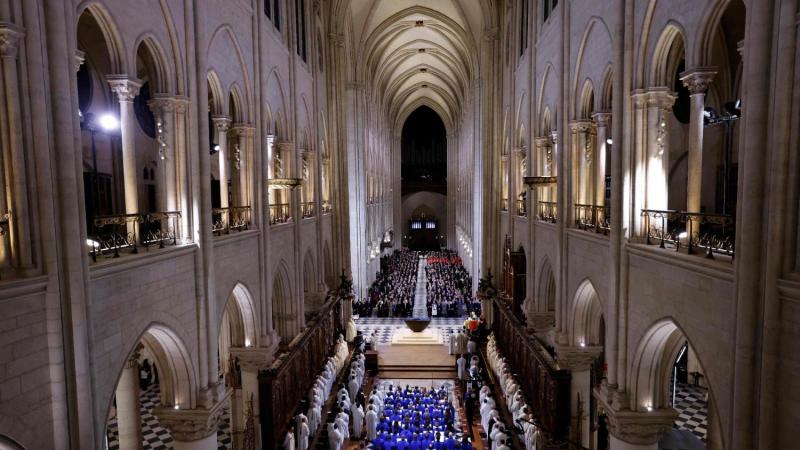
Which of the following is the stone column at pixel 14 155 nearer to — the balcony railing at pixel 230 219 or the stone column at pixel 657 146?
the balcony railing at pixel 230 219

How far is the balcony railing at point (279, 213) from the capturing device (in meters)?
14.2

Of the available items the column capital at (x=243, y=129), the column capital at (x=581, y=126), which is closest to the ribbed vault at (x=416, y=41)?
the column capital at (x=581, y=126)

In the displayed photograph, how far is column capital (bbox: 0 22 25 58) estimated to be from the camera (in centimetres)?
502

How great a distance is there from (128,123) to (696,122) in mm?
8548

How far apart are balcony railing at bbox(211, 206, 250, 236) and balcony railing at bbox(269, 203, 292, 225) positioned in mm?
1791

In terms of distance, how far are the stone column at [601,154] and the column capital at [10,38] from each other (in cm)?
958

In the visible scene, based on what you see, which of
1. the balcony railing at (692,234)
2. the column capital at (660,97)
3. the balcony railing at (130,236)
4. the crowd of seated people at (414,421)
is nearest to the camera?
the balcony railing at (692,234)

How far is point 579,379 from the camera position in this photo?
1239 centimetres

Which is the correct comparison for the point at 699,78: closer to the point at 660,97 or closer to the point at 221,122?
the point at 660,97

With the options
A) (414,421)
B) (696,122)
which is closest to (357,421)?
(414,421)

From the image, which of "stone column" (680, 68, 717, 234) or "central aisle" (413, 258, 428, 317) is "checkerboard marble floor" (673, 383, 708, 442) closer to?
"stone column" (680, 68, 717, 234)

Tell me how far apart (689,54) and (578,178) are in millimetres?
5383

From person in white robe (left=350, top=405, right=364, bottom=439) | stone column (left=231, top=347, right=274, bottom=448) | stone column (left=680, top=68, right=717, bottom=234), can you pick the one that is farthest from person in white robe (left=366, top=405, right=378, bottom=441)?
stone column (left=680, top=68, right=717, bottom=234)

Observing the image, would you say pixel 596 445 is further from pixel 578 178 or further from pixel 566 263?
pixel 578 178
